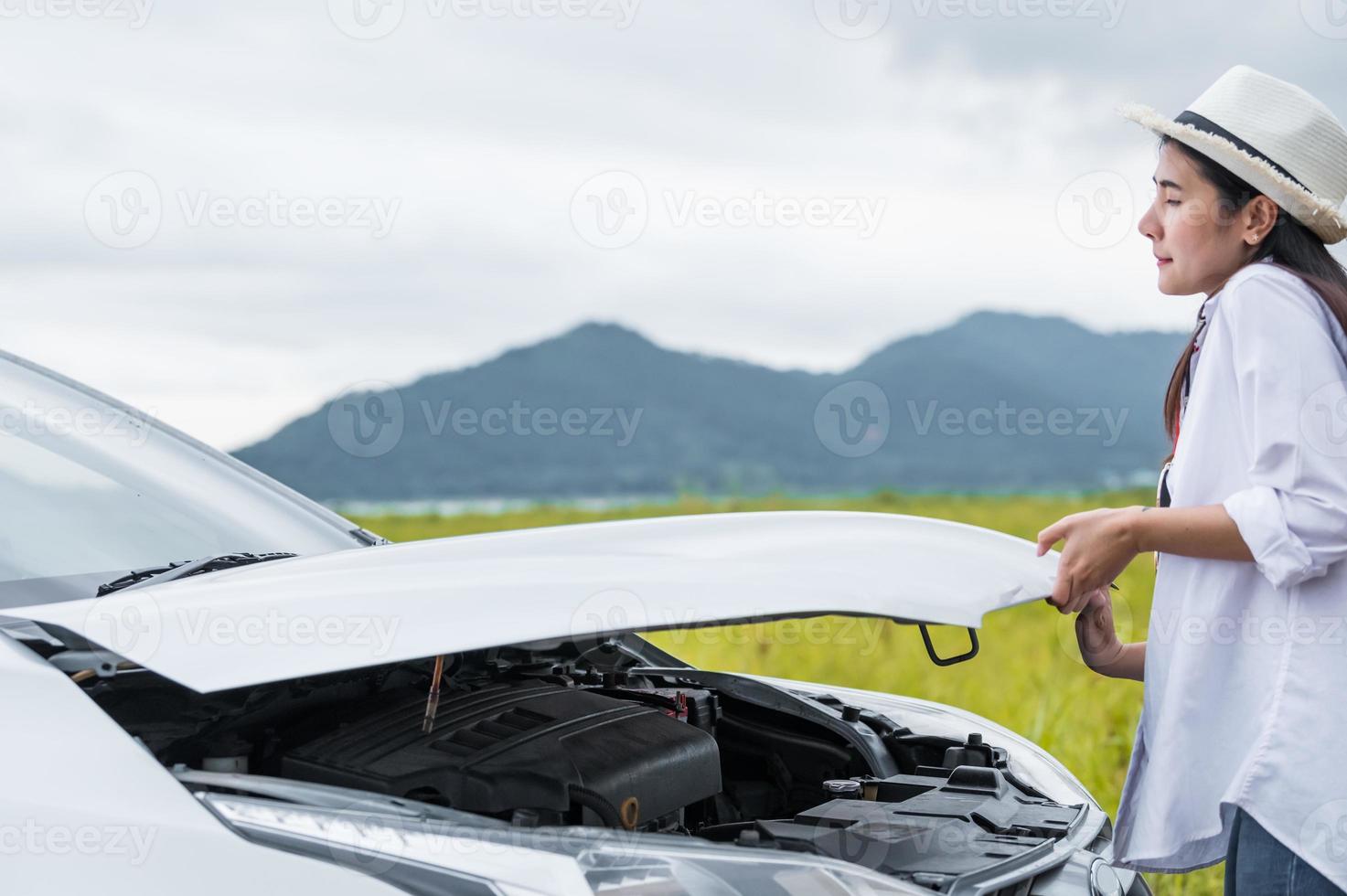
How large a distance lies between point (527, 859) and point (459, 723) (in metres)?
0.44

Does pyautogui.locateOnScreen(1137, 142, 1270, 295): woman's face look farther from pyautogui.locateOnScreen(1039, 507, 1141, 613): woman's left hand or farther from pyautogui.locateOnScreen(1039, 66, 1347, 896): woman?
pyautogui.locateOnScreen(1039, 507, 1141, 613): woman's left hand

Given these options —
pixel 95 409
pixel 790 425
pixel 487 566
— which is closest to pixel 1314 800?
pixel 487 566

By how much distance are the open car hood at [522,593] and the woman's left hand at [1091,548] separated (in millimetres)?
101

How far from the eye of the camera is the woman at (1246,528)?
1.43 meters

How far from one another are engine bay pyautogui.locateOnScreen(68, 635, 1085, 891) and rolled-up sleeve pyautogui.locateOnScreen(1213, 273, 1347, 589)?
0.59 m

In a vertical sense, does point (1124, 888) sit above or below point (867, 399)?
below

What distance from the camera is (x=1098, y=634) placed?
6.07ft

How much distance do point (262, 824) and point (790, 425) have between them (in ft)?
199

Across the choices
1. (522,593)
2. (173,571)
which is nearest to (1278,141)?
(522,593)

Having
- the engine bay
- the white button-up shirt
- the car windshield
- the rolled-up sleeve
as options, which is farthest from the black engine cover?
the rolled-up sleeve

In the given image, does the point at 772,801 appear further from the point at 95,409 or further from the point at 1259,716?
the point at 95,409

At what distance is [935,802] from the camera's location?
75.7 inches

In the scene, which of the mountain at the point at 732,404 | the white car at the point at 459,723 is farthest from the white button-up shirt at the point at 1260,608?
the mountain at the point at 732,404

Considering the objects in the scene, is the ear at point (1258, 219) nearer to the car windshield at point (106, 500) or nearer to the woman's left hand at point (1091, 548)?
the woman's left hand at point (1091, 548)
